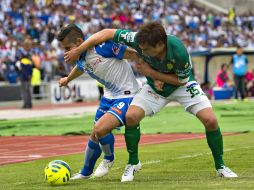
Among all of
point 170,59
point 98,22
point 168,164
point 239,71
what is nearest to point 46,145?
point 168,164

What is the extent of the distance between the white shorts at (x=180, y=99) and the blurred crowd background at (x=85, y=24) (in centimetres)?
1800

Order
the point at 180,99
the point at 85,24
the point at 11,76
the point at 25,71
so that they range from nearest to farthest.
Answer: the point at 180,99 → the point at 25,71 → the point at 11,76 → the point at 85,24

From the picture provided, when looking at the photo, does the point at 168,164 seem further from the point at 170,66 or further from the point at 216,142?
the point at 170,66

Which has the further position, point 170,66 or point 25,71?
point 25,71

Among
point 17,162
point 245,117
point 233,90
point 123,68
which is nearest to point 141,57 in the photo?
point 123,68

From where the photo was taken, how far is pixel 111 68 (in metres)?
10.9

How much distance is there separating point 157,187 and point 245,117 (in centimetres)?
1390

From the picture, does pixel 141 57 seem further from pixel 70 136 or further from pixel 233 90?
pixel 233 90

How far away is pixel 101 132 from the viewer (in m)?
10.5

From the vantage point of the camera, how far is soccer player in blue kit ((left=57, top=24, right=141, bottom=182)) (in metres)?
10.6

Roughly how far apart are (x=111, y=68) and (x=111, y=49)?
0.26 m

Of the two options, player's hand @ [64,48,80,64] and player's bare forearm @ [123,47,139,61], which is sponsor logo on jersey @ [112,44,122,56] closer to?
player's bare forearm @ [123,47,139,61]

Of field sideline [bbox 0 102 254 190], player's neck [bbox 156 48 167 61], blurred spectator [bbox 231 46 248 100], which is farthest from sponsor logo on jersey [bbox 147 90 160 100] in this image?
blurred spectator [bbox 231 46 248 100]

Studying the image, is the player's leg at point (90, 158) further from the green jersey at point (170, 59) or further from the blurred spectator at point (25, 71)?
the blurred spectator at point (25, 71)
